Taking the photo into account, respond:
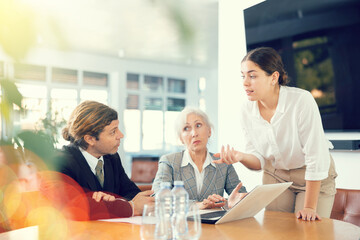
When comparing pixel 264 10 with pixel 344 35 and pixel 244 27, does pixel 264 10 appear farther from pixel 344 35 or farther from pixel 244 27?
pixel 344 35

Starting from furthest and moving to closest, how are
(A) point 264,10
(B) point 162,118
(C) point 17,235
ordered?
(B) point 162,118 < (A) point 264,10 < (C) point 17,235

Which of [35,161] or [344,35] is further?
[344,35]

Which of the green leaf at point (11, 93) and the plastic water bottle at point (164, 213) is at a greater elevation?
the green leaf at point (11, 93)

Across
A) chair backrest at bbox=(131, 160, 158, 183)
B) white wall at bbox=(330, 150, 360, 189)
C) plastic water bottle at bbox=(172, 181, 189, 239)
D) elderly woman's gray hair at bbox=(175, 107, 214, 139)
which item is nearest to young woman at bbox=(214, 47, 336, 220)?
elderly woman's gray hair at bbox=(175, 107, 214, 139)

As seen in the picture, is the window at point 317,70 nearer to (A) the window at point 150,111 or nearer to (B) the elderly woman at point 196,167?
(B) the elderly woman at point 196,167

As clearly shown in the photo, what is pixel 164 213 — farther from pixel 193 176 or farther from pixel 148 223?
pixel 193 176

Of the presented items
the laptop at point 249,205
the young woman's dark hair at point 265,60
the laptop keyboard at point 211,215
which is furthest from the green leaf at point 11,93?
the young woman's dark hair at point 265,60

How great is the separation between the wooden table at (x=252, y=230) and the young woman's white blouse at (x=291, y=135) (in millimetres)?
318

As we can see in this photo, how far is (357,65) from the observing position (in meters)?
2.78

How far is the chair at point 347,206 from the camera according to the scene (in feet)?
6.63

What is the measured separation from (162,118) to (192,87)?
57.0 inches

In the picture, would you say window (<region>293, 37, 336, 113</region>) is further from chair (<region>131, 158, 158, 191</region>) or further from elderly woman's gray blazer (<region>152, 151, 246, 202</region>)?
chair (<region>131, 158, 158, 191</region>)

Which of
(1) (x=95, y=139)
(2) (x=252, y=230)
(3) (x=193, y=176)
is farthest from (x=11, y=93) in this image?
(3) (x=193, y=176)

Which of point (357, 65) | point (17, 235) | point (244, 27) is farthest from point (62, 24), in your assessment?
point (244, 27)
